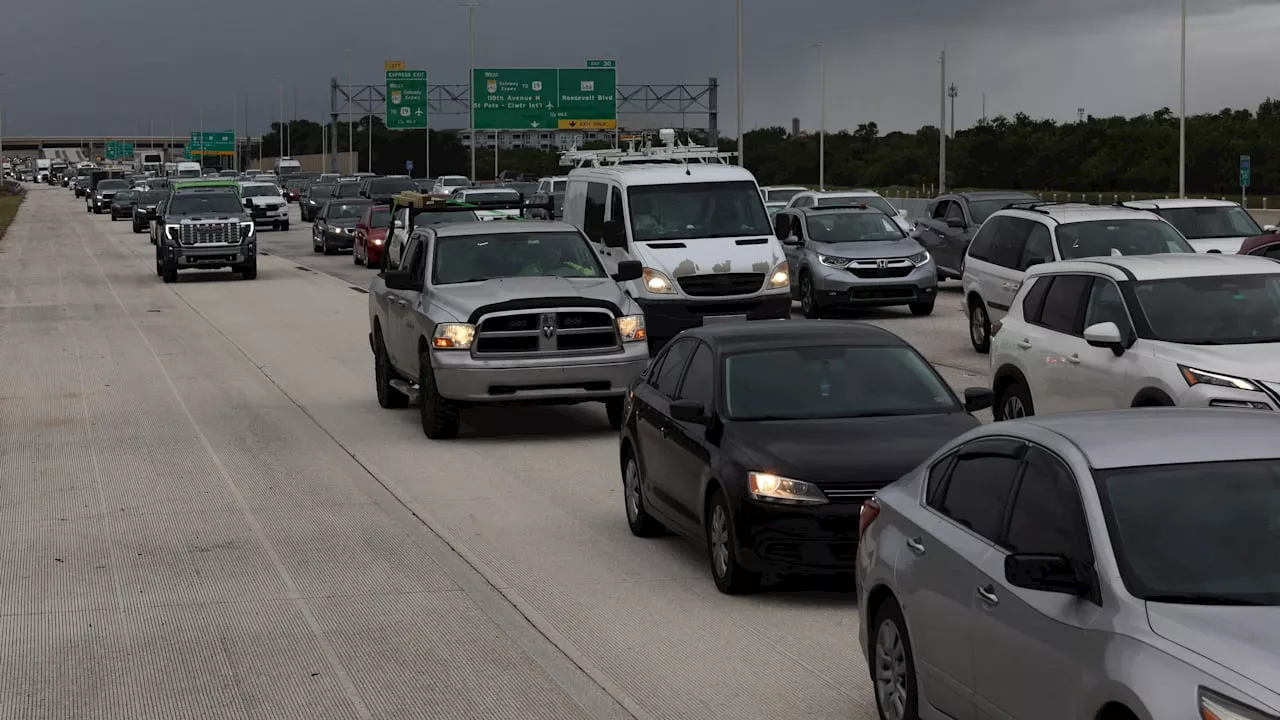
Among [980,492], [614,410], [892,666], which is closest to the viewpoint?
[980,492]

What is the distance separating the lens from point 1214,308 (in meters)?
13.5

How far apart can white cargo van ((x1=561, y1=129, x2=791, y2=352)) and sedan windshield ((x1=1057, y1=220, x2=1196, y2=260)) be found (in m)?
3.93

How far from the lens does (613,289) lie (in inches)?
688

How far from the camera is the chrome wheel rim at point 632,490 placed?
12125 millimetres

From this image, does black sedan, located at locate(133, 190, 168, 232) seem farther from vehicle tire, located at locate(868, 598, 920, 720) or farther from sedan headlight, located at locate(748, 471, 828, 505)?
vehicle tire, located at locate(868, 598, 920, 720)

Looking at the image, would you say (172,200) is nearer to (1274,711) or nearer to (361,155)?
(1274,711)

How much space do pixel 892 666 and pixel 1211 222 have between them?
67.8 feet

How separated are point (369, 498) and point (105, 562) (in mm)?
2686

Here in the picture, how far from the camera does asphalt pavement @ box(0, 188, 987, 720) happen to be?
8445mm

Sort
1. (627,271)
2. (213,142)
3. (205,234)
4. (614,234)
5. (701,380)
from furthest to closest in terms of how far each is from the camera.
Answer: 1. (213,142)
2. (205,234)
3. (614,234)
4. (627,271)
5. (701,380)

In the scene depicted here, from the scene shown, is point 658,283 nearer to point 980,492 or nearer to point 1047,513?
point 980,492

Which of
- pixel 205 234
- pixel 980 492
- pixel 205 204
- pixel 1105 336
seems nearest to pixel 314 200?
pixel 205 204

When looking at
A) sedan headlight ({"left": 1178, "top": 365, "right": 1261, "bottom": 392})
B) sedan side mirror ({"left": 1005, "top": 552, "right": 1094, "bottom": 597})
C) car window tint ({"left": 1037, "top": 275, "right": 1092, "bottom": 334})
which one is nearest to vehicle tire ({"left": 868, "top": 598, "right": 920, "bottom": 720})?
sedan side mirror ({"left": 1005, "top": 552, "right": 1094, "bottom": 597})

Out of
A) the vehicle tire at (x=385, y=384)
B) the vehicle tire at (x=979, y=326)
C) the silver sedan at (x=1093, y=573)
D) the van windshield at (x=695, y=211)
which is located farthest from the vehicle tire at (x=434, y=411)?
the silver sedan at (x=1093, y=573)
